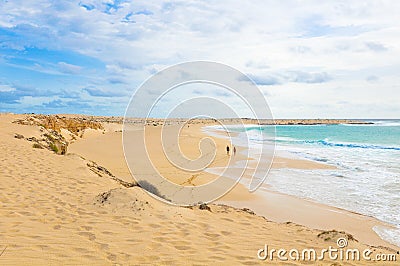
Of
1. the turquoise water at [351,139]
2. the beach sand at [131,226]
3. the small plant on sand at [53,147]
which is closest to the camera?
the beach sand at [131,226]

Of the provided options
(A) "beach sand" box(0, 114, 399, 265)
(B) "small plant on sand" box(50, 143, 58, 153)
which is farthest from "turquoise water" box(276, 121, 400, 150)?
(B) "small plant on sand" box(50, 143, 58, 153)

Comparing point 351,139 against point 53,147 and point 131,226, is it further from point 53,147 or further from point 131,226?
point 131,226

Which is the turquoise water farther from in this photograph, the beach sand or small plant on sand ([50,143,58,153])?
small plant on sand ([50,143,58,153])

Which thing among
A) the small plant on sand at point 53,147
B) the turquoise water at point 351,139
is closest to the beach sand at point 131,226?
the small plant on sand at point 53,147

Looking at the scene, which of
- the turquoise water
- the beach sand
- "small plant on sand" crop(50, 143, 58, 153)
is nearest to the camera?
the beach sand

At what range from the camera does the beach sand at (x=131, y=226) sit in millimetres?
4746

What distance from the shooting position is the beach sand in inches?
187

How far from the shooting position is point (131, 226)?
606cm

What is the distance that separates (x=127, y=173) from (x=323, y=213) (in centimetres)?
876

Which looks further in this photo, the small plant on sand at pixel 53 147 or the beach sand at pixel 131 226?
the small plant on sand at pixel 53 147

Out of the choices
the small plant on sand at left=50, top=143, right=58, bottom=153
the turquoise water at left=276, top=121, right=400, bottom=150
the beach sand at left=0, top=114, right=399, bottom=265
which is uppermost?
the turquoise water at left=276, top=121, right=400, bottom=150

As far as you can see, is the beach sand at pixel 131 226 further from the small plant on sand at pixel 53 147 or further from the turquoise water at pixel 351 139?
the turquoise water at pixel 351 139

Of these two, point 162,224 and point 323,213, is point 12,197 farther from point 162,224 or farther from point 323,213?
point 323,213

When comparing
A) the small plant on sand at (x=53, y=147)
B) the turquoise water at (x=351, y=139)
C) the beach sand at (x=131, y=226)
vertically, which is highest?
the turquoise water at (x=351, y=139)
